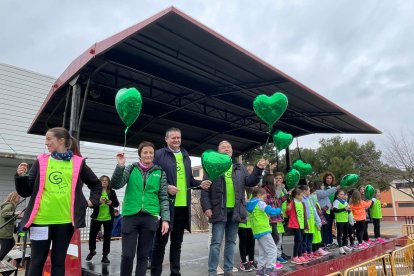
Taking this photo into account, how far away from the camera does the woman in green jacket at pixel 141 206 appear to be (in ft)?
10.7

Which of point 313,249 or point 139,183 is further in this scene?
point 313,249

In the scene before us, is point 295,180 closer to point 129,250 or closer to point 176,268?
point 176,268

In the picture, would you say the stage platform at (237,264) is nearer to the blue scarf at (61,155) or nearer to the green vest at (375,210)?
the green vest at (375,210)

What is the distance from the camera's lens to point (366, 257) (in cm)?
684

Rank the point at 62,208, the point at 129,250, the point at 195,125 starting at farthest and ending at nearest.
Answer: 1. the point at 195,125
2. the point at 129,250
3. the point at 62,208

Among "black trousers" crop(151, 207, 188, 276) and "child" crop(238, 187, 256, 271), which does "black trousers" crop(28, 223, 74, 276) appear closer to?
"black trousers" crop(151, 207, 188, 276)

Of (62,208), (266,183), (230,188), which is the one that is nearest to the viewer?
(62,208)

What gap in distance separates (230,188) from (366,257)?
421 centimetres

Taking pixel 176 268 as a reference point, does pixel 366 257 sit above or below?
below

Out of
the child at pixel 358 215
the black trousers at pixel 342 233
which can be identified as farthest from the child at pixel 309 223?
the child at pixel 358 215

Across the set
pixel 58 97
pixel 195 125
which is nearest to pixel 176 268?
pixel 58 97

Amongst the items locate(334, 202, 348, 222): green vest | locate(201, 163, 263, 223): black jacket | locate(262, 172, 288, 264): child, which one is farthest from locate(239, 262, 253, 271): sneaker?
locate(334, 202, 348, 222): green vest

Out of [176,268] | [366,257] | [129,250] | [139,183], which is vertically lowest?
[366,257]

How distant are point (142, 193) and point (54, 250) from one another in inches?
36.6
